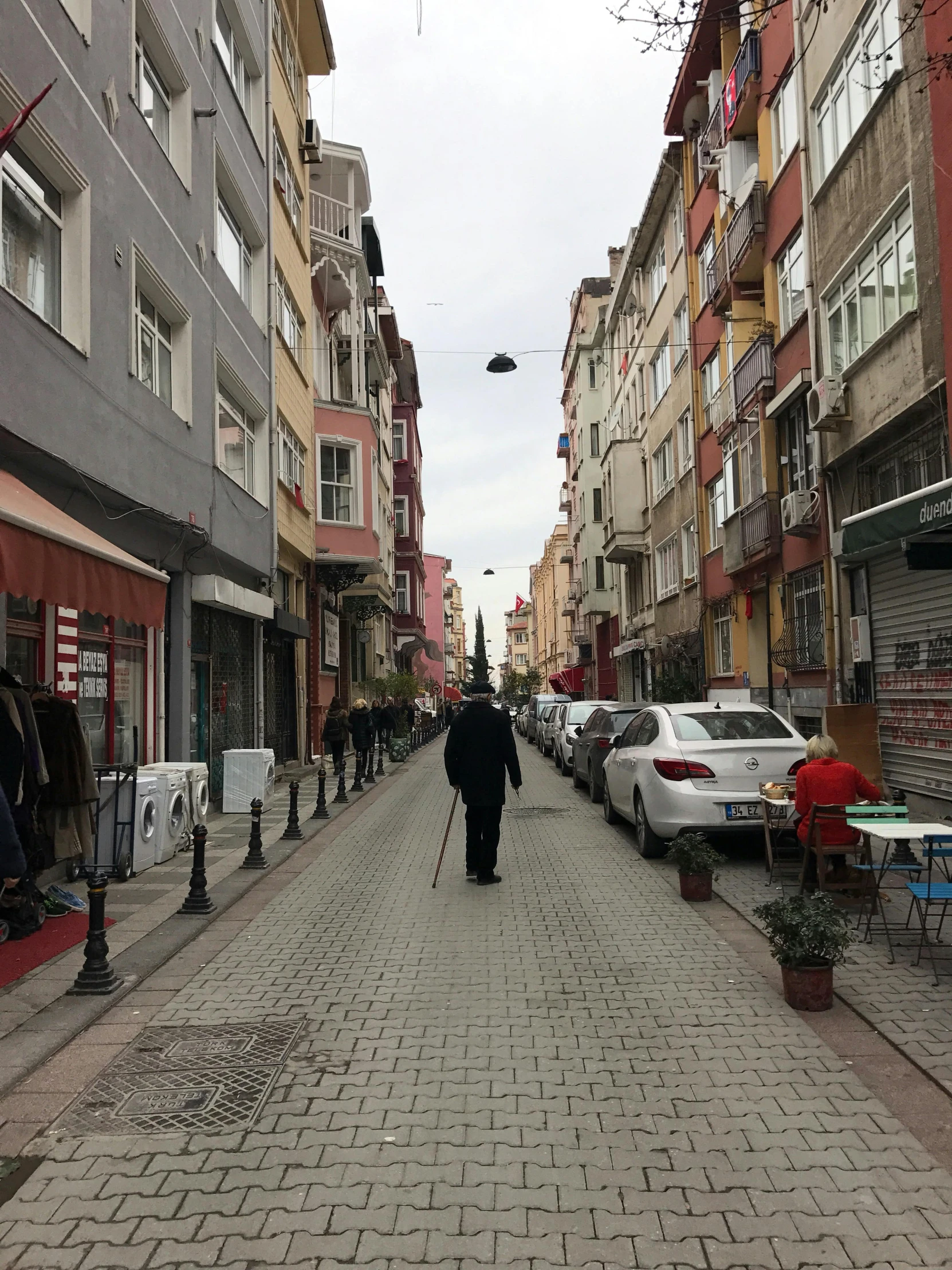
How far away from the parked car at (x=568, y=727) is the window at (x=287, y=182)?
42.2 ft

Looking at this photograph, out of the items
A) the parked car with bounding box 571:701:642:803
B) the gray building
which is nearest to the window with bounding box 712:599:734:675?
the parked car with bounding box 571:701:642:803

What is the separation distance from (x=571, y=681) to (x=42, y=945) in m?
49.9

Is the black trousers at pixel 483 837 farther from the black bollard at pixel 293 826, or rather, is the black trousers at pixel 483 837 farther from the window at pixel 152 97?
the window at pixel 152 97

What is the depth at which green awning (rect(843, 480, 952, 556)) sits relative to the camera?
8.66 m

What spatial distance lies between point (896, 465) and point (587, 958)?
8.93m

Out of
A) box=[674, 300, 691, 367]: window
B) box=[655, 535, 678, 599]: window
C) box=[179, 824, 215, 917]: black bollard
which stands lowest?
box=[179, 824, 215, 917]: black bollard

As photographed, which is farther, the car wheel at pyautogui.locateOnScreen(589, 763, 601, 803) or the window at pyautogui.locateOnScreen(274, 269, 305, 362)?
the window at pyautogui.locateOnScreen(274, 269, 305, 362)

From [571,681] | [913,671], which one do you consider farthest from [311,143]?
[571,681]

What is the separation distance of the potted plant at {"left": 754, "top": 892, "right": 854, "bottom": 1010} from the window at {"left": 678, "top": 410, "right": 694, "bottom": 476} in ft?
70.8

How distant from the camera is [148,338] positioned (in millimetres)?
13062

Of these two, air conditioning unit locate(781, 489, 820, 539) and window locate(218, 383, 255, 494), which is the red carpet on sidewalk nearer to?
window locate(218, 383, 255, 494)

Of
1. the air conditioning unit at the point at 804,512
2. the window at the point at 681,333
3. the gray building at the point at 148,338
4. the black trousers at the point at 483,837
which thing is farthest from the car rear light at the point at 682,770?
the window at the point at 681,333

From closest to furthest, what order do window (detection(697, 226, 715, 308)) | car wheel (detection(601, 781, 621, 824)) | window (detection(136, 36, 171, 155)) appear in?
window (detection(136, 36, 171, 155)) → car wheel (detection(601, 781, 621, 824)) → window (detection(697, 226, 715, 308))

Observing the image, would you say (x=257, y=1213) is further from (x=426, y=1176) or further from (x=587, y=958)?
(x=587, y=958)
